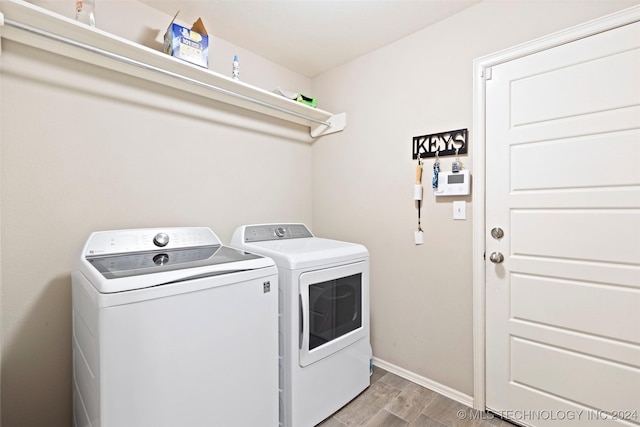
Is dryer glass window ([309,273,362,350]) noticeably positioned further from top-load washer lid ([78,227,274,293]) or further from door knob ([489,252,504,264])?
door knob ([489,252,504,264])

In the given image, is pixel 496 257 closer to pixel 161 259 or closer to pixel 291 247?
pixel 291 247

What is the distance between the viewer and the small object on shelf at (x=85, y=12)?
1.41 metres

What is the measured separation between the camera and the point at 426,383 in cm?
200

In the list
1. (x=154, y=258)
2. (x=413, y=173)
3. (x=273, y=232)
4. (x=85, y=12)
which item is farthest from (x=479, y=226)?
(x=85, y=12)

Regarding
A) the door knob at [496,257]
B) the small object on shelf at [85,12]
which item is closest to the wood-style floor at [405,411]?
the door knob at [496,257]

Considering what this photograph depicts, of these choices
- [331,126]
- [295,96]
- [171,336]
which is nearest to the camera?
[171,336]

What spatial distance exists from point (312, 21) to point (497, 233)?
1.75 metres

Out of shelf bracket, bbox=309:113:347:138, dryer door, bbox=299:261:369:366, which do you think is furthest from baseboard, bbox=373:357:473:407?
shelf bracket, bbox=309:113:347:138

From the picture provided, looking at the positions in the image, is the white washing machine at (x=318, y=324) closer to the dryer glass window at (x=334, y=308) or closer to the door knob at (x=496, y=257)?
the dryer glass window at (x=334, y=308)

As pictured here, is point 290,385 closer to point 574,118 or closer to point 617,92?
point 574,118

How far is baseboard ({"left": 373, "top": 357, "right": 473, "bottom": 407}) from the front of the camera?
1.83 meters

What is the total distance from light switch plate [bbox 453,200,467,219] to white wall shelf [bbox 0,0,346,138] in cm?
131

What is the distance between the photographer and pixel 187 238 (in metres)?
1.73

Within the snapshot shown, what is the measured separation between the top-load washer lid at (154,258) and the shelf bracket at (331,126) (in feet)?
4.42
